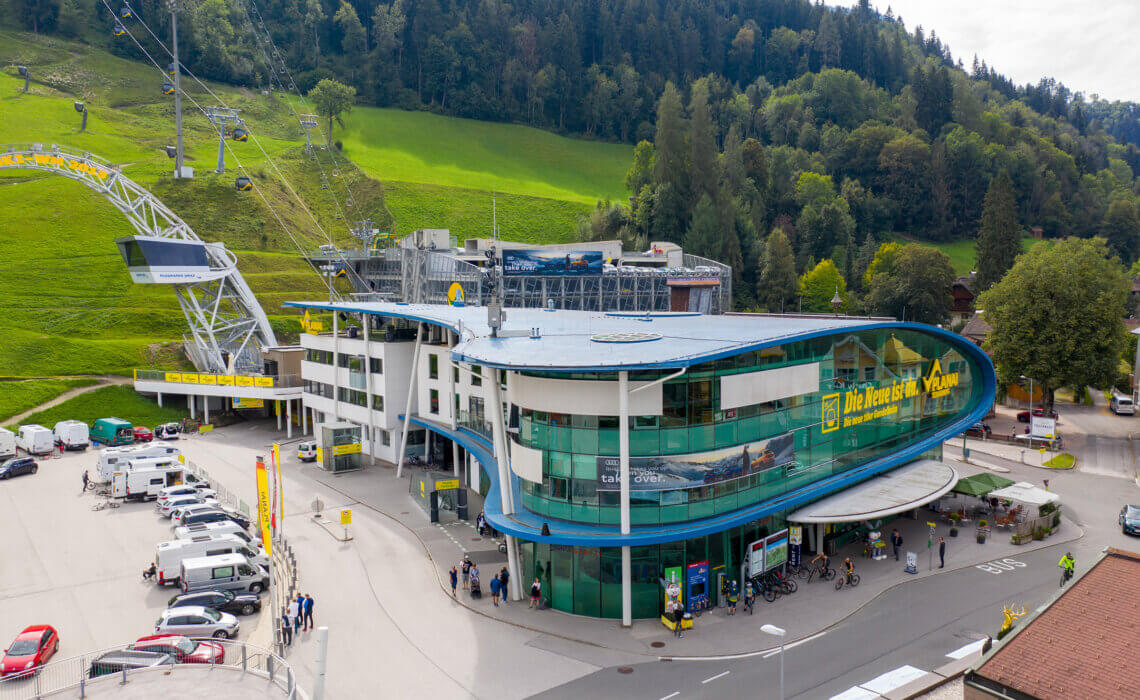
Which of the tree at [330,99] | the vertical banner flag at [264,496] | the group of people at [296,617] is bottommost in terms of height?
the group of people at [296,617]

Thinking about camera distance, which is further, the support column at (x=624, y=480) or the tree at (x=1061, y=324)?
the tree at (x=1061, y=324)

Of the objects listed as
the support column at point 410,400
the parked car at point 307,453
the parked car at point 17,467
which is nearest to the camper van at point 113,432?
→ the parked car at point 17,467

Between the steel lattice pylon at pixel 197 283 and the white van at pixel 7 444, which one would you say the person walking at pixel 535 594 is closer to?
the white van at pixel 7 444

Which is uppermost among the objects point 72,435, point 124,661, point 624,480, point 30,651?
point 624,480

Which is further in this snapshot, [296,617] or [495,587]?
[495,587]

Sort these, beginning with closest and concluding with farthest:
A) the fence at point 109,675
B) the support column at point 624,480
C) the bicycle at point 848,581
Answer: the fence at point 109,675
the support column at point 624,480
the bicycle at point 848,581

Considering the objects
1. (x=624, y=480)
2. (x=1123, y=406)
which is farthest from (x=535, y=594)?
(x=1123, y=406)

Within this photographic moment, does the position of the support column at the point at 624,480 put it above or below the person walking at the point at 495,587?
above

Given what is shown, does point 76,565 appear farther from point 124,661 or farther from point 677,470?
point 677,470

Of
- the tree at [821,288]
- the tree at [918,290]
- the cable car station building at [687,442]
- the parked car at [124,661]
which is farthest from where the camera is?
the tree at [821,288]
